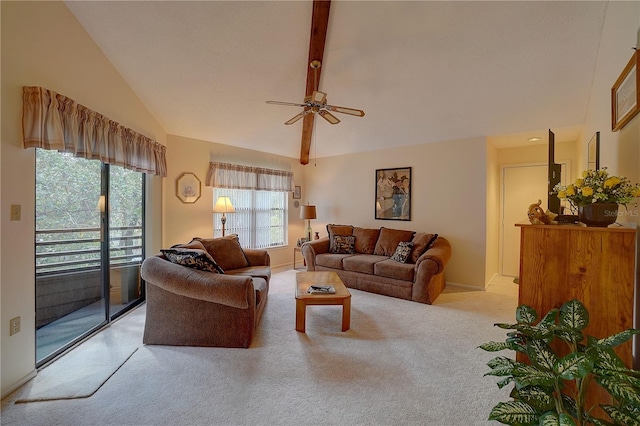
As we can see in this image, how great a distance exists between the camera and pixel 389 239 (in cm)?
474

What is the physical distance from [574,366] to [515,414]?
29 cm

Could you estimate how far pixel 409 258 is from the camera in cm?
421

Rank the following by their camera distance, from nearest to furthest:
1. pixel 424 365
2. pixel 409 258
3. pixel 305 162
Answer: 1. pixel 424 365
2. pixel 409 258
3. pixel 305 162

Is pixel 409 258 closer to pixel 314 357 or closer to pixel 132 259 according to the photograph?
pixel 314 357

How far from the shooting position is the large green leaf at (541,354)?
3.79 ft

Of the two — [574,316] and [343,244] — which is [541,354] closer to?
[574,316]

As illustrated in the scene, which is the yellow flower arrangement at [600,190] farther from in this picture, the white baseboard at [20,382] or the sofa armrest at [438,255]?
the white baseboard at [20,382]

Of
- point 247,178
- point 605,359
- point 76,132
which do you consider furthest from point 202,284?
point 247,178

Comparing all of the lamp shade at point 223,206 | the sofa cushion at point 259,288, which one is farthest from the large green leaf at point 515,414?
the lamp shade at point 223,206

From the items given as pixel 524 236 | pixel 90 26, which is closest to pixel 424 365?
pixel 524 236

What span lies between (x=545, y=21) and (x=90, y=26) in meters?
4.37

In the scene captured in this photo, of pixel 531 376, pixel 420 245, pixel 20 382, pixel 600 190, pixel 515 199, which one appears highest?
pixel 515 199

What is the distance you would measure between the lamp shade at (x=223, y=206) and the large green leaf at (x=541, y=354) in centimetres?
430

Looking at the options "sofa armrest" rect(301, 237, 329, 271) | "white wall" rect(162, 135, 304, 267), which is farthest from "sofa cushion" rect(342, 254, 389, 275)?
"white wall" rect(162, 135, 304, 267)
